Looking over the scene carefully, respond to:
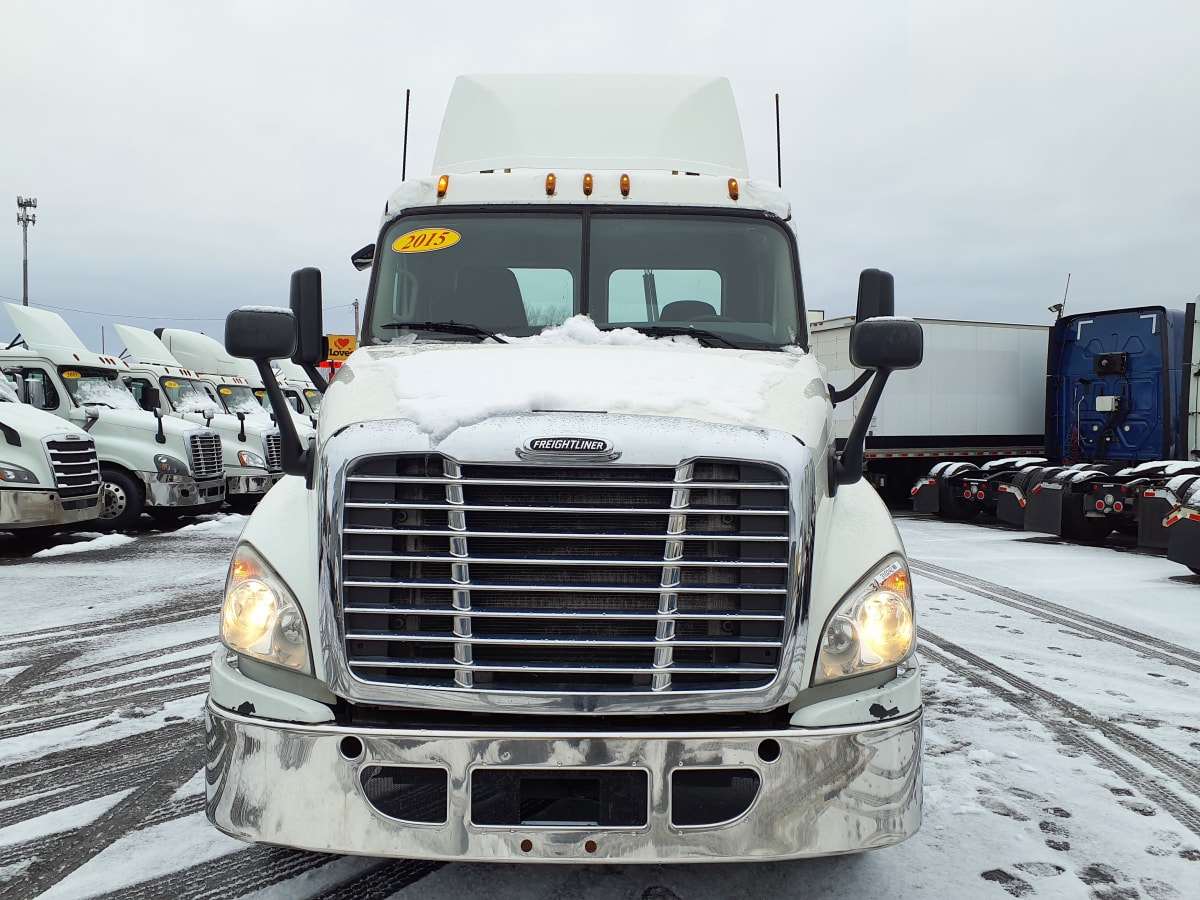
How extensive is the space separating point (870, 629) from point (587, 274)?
84.2 inches

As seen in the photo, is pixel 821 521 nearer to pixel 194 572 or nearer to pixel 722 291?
pixel 722 291

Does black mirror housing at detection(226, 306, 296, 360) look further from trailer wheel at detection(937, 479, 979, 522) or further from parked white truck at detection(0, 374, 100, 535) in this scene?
trailer wheel at detection(937, 479, 979, 522)

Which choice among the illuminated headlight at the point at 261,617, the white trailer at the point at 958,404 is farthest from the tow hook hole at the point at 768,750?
the white trailer at the point at 958,404

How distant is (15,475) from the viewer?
1027cm

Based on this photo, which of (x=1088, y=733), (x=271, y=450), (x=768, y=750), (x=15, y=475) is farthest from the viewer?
(x=271, y=450)

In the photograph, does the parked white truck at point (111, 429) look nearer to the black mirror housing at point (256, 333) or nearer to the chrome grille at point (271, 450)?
the chrome grille at point (271, 450)

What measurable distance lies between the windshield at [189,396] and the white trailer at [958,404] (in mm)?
10934

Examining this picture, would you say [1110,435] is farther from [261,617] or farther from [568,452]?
[261,617]

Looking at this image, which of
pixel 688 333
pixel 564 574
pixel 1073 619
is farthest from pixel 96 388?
pixel 564 574

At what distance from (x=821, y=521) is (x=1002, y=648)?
14.2 feet

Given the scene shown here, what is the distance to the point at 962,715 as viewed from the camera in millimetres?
4914

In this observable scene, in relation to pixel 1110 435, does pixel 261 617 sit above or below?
below

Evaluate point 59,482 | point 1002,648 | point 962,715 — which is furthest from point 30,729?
point 59,482

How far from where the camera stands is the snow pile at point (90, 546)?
11.2m
